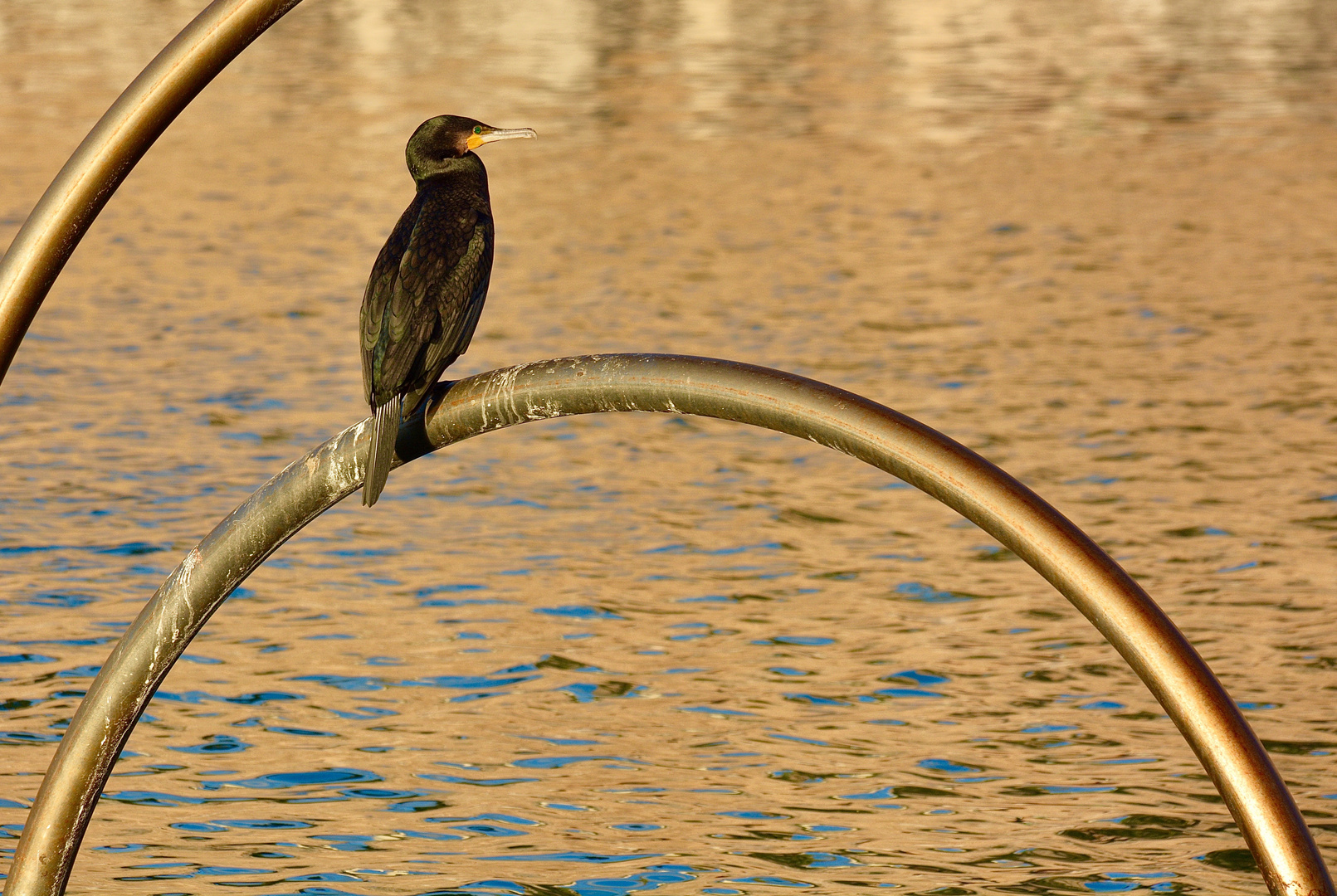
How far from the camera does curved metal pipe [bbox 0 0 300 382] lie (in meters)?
3.00

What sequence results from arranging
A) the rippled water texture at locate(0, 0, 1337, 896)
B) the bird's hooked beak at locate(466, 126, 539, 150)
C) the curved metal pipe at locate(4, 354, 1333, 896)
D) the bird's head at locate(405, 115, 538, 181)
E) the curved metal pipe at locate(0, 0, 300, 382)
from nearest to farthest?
the curved metal pipe at locate(4, 354, 1333, 896)
the curved metal pipe at locate(0, 0, 300, 382)
the bird's hooked beak at locate(466, 126, 539, 150)
the bird's head at locate(405, 115, 538, 181)
the rippled water texture at locate(0, 0, 1337, 896)

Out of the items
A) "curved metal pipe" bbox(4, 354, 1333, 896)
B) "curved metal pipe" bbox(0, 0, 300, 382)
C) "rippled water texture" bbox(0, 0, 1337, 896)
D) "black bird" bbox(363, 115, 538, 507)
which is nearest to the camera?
"curved metal pipe" bbox(4, 354, 1333, 896)

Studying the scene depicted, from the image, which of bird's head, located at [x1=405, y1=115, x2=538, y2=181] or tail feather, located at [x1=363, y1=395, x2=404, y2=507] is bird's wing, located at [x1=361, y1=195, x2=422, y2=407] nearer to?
tail feather, located at [x1=363, y1=395, x2=404, y2=507]

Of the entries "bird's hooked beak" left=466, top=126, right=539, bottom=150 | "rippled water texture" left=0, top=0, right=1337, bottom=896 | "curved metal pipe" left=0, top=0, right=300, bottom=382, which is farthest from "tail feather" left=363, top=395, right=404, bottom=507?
"rippled water texture" left=0, top=0, right=1337, bottom=896

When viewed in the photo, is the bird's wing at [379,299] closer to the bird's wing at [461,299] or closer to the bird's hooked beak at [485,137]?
the bird's wing at [461,299]

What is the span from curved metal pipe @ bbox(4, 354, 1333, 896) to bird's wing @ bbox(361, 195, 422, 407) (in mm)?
268

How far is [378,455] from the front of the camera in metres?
3.12

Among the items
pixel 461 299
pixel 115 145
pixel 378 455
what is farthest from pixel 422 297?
pixel 115 145

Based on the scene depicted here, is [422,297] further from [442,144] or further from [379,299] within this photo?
[442,144]

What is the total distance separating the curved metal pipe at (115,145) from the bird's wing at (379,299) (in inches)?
22.4

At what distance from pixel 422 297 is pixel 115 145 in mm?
741

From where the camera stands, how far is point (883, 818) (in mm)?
5707

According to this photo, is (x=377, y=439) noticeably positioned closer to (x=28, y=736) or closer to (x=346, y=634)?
(x=28, y=736)

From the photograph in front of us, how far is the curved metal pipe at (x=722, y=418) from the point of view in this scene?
230cm
